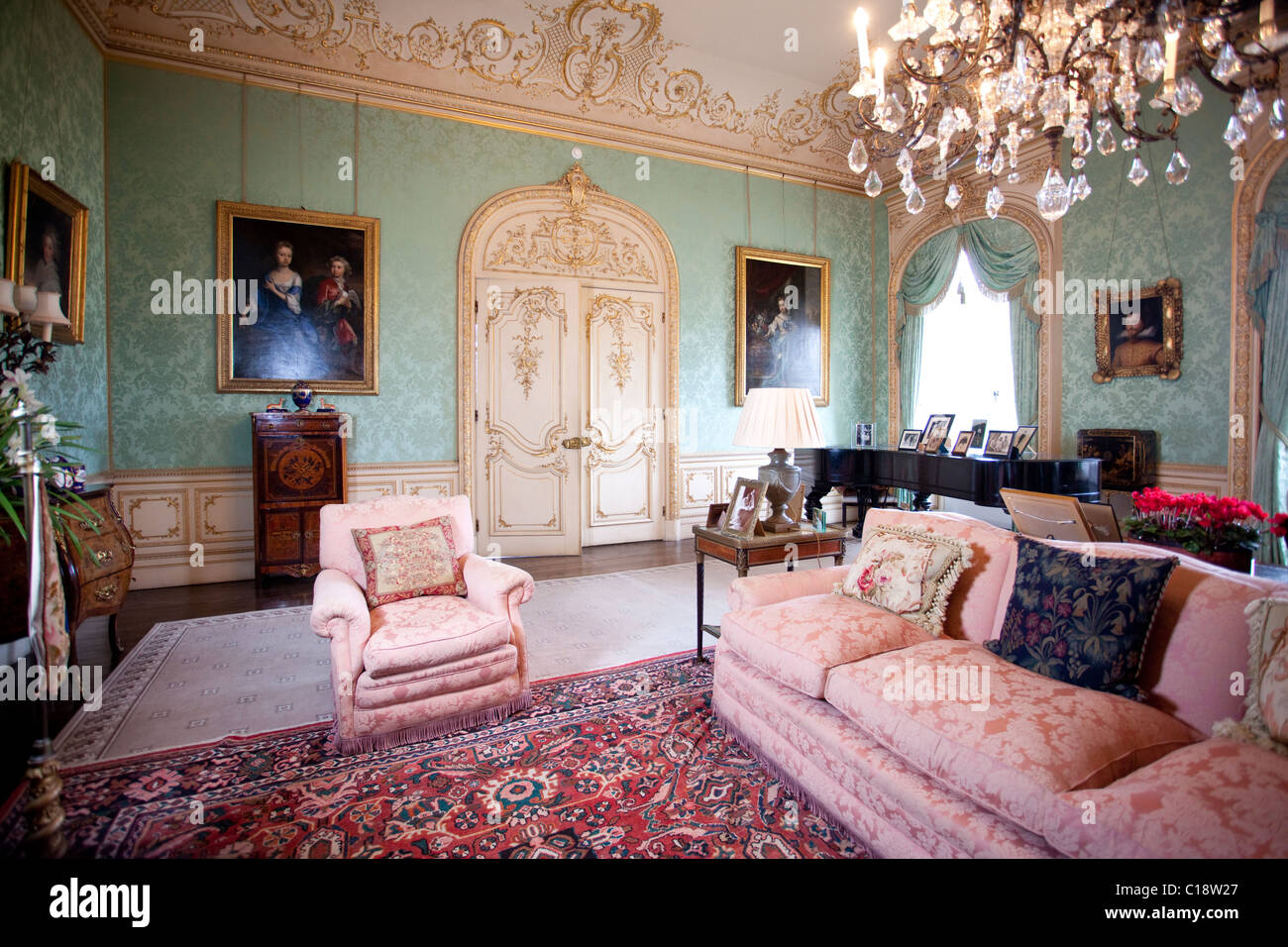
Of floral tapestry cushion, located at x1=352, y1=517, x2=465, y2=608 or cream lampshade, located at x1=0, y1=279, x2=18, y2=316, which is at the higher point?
cream lampshade, located at x1=0, y1=279, x2=18, y2=316

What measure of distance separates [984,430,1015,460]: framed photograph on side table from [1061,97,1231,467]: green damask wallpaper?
0.72m

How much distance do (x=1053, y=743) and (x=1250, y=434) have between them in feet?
16.3

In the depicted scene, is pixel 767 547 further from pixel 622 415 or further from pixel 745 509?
pixel 622 415

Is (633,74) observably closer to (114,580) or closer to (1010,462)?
(1010,462)

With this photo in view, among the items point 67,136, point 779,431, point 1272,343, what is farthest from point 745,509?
point 67,136

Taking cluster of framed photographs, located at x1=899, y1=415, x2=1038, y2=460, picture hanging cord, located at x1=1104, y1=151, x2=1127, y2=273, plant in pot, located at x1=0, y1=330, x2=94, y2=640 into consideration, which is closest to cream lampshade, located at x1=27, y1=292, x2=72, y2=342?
plant in pot, located at x1=0, y1=330, x2=94, y2=640

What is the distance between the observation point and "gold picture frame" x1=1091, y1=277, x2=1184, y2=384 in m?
5.27

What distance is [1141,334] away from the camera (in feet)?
18.0

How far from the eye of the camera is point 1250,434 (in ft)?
15.9

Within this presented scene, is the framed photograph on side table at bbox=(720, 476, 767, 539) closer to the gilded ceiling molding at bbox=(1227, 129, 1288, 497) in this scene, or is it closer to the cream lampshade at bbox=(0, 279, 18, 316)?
the cream lampshade at bbox=(0, 279, 18, 316)

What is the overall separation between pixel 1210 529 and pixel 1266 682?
157 centimetres

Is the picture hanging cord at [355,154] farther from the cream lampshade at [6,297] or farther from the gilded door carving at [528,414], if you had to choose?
the cream lampshade at [6,297]
